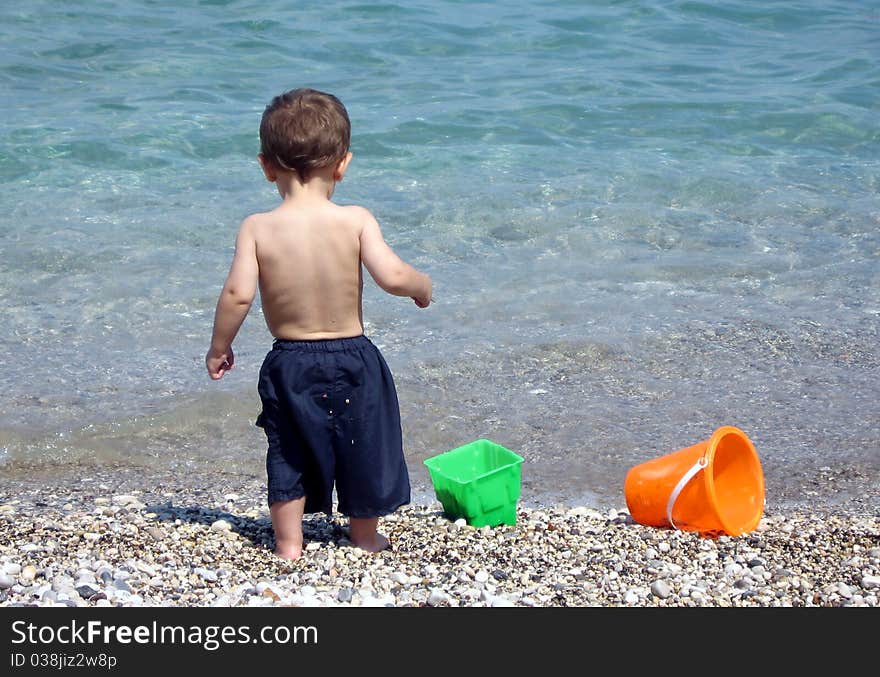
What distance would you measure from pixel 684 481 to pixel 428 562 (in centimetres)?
102

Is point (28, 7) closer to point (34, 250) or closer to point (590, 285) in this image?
point (34, 250)

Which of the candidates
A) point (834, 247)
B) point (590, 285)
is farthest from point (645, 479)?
point (834, 247)

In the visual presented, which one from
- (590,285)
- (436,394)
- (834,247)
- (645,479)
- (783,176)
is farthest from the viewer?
(783,176)

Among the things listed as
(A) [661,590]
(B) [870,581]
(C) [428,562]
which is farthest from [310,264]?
(B) [870,581]

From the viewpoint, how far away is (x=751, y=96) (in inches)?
486

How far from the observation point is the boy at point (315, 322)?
3611mm

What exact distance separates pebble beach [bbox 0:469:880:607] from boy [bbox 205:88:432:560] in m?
0.26

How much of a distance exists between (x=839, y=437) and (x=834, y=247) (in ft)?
10.3

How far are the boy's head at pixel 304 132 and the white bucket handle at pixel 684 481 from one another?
170cm

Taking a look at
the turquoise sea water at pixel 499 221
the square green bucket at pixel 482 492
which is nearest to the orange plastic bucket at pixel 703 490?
the square green bucket at pixel 482 492

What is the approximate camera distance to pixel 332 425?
3.74m

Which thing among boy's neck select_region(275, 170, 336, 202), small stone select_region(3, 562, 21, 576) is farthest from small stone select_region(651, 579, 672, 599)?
small stone select_region(3, 562, 21, 576)

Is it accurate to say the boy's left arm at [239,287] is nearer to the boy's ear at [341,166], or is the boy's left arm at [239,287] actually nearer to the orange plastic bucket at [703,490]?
the boy's ear at [341,166]
